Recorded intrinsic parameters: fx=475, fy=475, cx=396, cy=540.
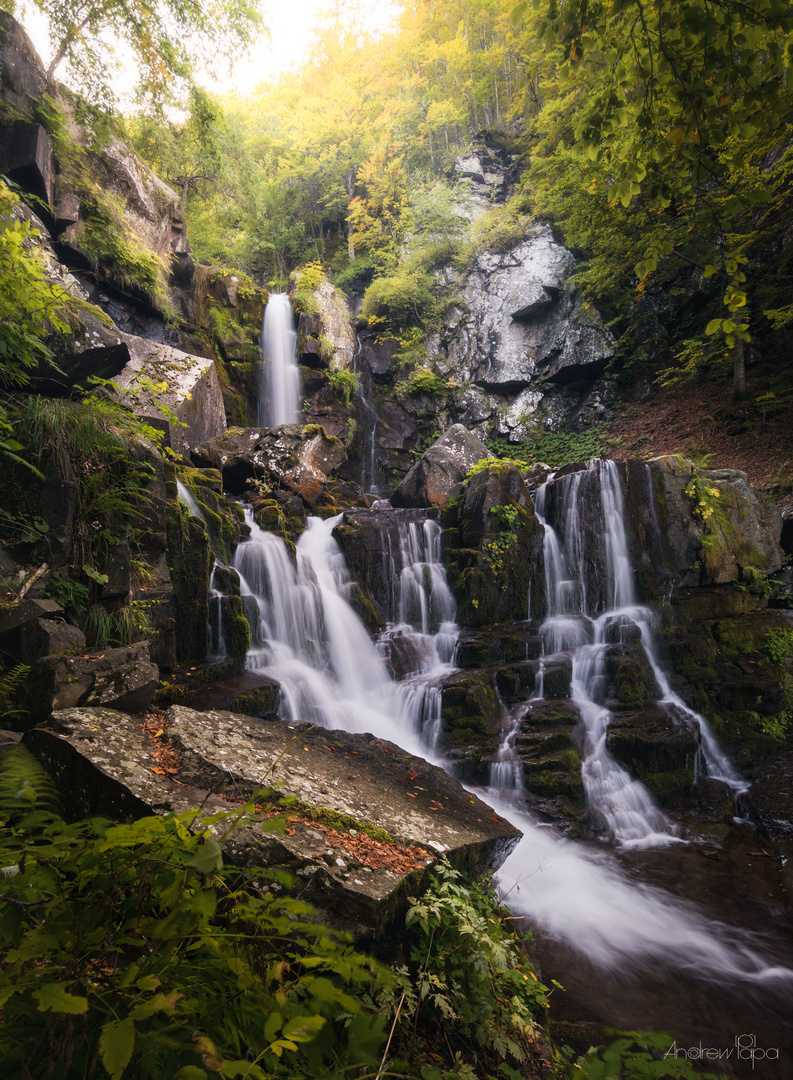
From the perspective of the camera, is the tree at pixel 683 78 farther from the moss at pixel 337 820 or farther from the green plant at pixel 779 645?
the green plant at pixel 779 645

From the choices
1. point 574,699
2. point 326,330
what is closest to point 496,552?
point 574,699

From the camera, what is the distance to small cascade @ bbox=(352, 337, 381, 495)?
1619cm

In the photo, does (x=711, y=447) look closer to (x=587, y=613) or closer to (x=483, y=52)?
(x=587, y=613)

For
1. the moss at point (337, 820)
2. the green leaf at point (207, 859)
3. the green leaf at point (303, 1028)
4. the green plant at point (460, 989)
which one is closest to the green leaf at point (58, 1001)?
the green leaf at point (207, 859)

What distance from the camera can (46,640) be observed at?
142 inches

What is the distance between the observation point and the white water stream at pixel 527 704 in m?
4.03

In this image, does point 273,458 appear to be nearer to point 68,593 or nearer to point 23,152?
point 23,152

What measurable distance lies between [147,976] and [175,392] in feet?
30.3

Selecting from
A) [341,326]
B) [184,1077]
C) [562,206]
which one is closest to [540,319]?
[562,206]

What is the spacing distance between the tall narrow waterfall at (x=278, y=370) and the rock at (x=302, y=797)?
41.8 ft

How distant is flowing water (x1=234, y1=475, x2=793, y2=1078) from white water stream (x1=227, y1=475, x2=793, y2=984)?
2 centimetres

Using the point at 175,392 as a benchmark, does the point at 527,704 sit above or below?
below

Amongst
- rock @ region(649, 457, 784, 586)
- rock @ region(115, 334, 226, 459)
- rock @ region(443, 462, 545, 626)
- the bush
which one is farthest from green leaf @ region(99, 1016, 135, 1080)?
the bush

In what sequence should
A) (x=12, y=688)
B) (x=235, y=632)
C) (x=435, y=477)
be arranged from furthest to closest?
(x=435, y=477)
(x=235, y=632)
(x=12, y=688)
